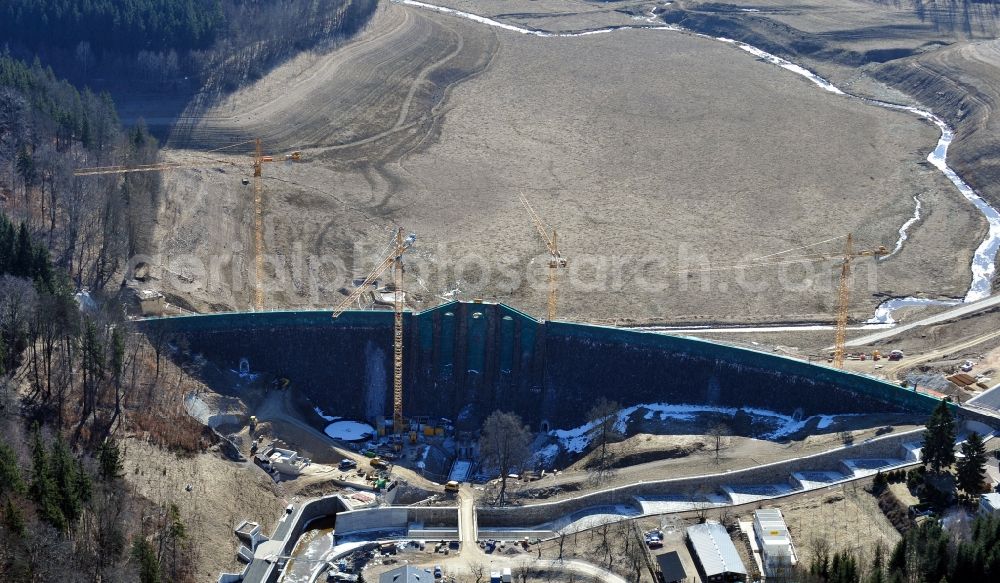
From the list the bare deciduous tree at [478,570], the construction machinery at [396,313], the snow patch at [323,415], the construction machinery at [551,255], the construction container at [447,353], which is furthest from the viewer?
the construction machinery at [551,255]

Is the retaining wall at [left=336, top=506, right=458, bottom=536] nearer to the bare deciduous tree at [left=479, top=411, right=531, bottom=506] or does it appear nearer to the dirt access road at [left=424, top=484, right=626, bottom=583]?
the dirt access road at [left=424, top=484, right=626, bottom=583]

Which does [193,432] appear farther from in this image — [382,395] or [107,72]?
[107,72]

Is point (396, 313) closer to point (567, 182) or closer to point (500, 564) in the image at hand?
point (500, 564)

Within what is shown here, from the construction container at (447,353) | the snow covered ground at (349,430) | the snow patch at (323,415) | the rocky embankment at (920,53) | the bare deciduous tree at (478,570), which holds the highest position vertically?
the rocky embankment at (920,53)

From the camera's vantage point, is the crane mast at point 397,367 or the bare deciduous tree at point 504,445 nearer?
the bare deciduous tree at point 504,445

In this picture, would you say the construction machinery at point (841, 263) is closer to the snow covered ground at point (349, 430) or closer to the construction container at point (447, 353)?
the construction container at point (447, 353)

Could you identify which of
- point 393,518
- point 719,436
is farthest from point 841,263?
point 393,518

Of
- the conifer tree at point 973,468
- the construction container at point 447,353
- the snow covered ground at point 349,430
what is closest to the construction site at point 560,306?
Result: the construction container at point 447,353

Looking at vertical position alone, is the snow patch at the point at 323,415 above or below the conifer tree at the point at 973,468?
below

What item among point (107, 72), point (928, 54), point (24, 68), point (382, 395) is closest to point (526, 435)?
point (382, 395)
